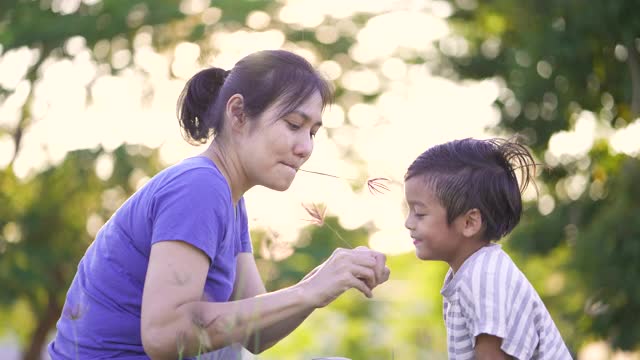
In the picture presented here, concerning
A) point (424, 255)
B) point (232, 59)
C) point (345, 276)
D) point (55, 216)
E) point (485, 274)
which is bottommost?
point (55, 216)

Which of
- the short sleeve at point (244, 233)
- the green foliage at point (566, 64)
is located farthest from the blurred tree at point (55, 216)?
the short sleeve at point (244, 233)

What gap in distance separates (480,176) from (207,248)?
93 centimetres

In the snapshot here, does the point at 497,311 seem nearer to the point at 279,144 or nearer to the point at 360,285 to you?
the point at 360,285

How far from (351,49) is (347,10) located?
27.5 inches

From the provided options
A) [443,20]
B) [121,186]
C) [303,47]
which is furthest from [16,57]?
[443,20]

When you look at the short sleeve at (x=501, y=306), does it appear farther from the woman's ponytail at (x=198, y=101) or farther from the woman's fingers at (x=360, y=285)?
the woman's ponytail at (x=198, y=101)

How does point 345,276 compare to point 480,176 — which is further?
point 480,176

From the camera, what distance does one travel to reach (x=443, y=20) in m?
15.2

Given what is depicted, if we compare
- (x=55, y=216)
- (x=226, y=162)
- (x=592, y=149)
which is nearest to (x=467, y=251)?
(x=226, y=162)

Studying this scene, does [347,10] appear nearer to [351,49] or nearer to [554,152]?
[351,49]

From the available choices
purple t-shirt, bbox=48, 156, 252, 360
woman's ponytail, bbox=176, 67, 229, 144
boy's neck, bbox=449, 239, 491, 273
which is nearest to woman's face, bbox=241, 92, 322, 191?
purple t-shirt, bbox=48, 156, 252, 360

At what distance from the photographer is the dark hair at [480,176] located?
11.1 feet

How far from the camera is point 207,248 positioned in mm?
2938

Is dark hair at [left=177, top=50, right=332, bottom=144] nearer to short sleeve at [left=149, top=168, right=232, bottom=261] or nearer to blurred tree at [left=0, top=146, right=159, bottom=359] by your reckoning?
short sleeve at [left=149, top=168, right=232, bottom=261]
